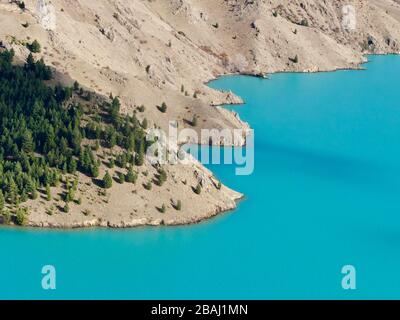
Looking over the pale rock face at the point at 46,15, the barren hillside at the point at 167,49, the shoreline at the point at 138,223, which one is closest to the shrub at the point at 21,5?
the barren hillside at the point at 167,49

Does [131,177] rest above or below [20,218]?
above

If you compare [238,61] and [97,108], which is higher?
[238,61]

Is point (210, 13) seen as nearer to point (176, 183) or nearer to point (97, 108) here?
point (97, 108)

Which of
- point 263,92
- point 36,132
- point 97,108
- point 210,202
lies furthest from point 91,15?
point 210,202

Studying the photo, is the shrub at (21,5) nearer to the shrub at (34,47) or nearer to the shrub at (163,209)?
the shrub at (34,47)

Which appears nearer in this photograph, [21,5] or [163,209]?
[163,209]

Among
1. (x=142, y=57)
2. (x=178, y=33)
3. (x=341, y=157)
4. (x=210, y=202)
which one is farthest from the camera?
(x=178, y=33)

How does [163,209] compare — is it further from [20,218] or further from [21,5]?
[21,5]

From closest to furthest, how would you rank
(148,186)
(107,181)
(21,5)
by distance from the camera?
(107,181), (148,186), (21,5)

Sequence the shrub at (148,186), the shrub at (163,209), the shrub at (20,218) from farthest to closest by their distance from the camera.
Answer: the shrub at (148,186) < the shrub at (163,209) < the shrub at (20,218)

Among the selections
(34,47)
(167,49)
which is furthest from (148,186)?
(167,49)

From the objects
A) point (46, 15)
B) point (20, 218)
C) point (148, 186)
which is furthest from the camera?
point (46, 15)
